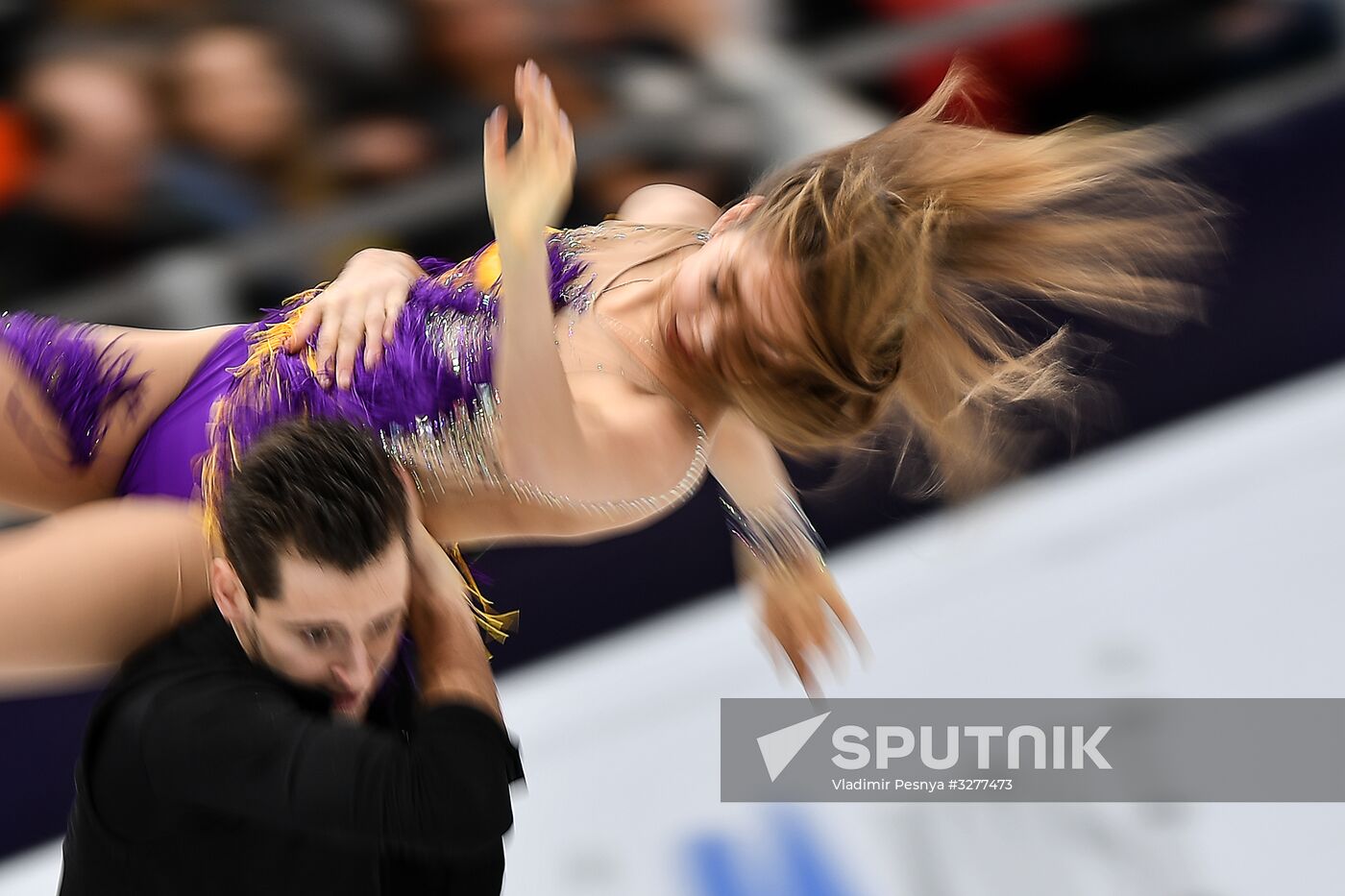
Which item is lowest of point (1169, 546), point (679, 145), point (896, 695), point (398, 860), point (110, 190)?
point (398, 860)

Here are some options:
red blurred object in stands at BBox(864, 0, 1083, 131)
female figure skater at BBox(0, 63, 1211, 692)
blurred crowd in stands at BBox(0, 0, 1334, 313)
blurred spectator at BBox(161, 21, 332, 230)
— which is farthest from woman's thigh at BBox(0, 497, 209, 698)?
red blurred object in stands at BBox(864, 0, 1083, 131)

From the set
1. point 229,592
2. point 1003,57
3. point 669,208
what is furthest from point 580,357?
point 1003,57

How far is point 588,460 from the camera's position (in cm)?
129

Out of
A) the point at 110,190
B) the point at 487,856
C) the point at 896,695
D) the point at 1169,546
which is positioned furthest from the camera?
the point at 110,190

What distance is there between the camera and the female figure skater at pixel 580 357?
1279mm

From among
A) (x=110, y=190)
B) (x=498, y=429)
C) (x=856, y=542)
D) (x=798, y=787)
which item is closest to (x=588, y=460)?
(x=498, y=429)

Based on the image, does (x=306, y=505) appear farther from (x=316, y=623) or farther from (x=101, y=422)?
(x=101, y=422)

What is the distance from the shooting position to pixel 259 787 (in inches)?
46.0

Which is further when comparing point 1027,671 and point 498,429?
point 1027,671

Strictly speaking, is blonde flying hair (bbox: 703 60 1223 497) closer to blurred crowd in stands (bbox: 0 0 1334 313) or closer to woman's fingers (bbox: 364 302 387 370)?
woman's fingers (bbox: 364 302 387 370)

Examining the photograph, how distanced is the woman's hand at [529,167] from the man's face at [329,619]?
0.27m

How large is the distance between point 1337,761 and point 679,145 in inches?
60.3

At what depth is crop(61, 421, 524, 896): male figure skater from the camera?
114cm

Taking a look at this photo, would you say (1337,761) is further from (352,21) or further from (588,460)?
(352,21)
